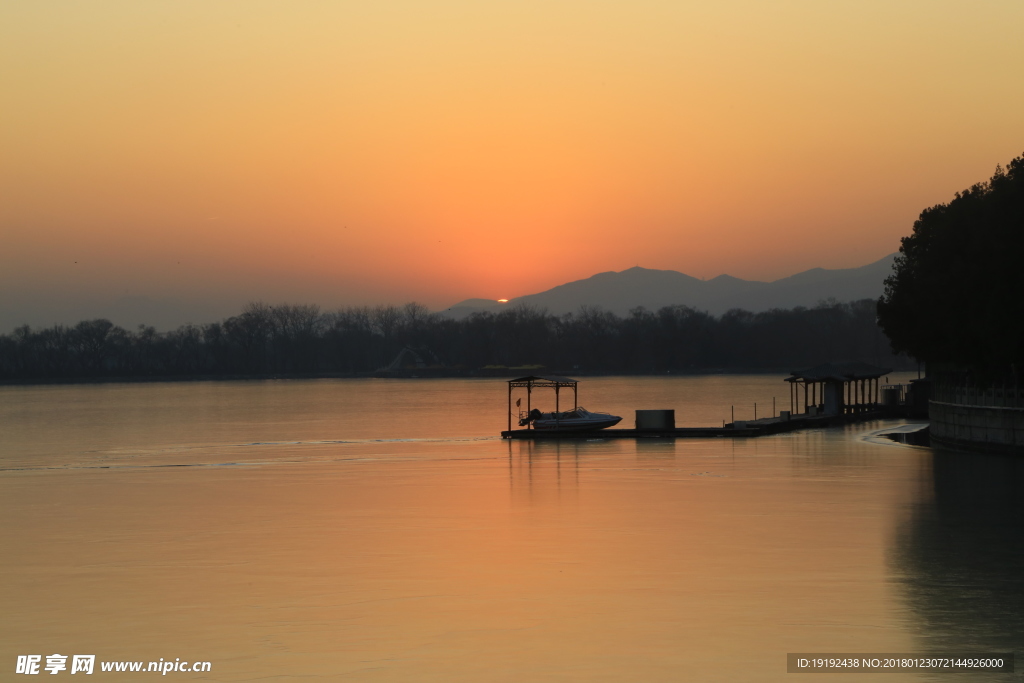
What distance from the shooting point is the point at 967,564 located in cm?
1858

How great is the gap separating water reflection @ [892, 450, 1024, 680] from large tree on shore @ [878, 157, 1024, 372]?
8193 millimetres

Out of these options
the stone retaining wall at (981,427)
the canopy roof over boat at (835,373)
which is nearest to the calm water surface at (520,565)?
the stone retaining wall at (981,427)

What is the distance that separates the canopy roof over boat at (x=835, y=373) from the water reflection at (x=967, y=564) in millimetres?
30529

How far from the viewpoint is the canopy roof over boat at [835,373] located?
62344 mm

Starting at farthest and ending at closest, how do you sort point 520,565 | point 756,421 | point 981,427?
point 756,421, point 981,427, point 520,565

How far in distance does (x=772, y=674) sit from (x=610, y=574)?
602 centimetres

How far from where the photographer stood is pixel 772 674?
12484mm

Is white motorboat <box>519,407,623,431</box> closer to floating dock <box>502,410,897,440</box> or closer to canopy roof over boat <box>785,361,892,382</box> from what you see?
floating dock <box>502,410,897,440</box>

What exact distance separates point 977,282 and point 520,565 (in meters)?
27.7

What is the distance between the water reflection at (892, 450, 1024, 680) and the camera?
1400 centimetres

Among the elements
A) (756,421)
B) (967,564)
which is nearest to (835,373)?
(756,421)

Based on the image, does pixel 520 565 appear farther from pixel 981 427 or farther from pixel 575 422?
pixel 575 422

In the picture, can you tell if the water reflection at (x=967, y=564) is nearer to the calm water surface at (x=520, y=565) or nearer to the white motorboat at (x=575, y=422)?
the calm water surface at (x=520, y=565)

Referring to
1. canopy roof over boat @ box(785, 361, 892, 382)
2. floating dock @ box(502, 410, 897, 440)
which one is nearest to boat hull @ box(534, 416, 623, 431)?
floating dock @ box(502, 410, 897, 440)
